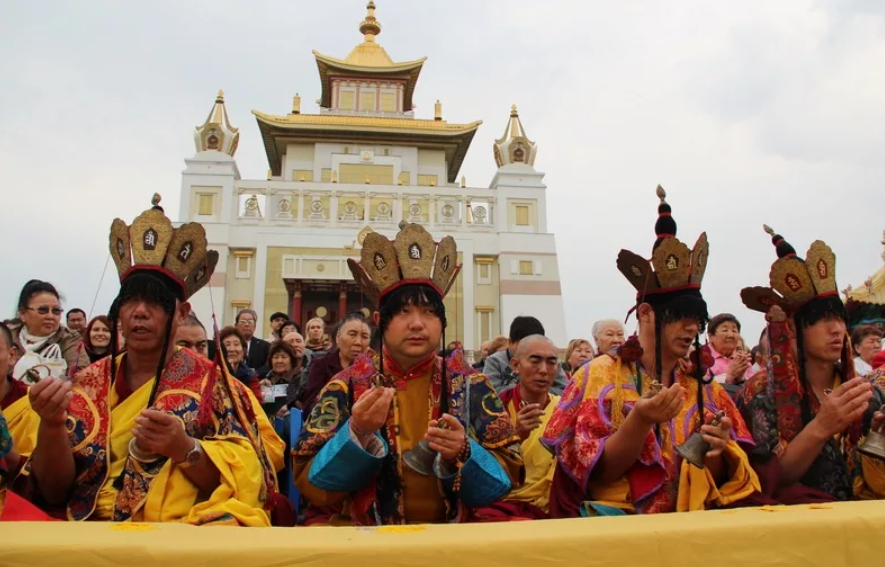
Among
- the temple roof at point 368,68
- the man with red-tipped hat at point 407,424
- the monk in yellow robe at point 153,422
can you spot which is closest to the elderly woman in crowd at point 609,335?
the man with red-tipped hat at point 407,424

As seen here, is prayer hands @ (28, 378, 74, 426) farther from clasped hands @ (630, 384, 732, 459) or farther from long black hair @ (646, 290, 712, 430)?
long black hair @ (646, 290, 712, 430)

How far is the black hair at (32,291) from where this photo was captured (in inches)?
173

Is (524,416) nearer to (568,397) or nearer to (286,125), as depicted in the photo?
(568,397)

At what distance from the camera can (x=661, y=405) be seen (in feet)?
7.43

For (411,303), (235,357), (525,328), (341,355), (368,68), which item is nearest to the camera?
(411,303)

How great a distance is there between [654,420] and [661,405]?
0.27 ft

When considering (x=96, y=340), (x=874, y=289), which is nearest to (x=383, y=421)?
(x=96, y=340)

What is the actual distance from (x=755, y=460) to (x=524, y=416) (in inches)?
39.6

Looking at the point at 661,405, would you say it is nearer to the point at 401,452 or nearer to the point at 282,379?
the point at 401,452

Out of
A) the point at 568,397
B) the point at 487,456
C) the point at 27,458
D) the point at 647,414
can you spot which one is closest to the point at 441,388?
the point at 487,456

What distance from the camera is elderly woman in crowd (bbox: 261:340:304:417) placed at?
5219mm

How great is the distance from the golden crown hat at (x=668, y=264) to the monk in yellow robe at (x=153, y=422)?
172 cm

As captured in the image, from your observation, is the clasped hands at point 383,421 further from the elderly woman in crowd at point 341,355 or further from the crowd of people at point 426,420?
the elderly woman in crowd at point 341,355

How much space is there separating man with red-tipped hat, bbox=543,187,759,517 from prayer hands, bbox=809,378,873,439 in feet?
0.95
